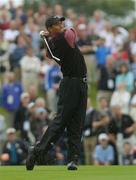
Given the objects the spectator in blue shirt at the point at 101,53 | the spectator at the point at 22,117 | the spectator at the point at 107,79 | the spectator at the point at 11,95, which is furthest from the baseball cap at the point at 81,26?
the spectator at the point at 22,117

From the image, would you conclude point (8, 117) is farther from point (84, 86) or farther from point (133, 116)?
point (84, 86)

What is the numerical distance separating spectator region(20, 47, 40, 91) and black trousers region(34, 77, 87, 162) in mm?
11687

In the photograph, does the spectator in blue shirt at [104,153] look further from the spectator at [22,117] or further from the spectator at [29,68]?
the spectator at [29,68]

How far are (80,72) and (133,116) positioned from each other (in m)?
9.61

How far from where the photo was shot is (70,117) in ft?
43.1

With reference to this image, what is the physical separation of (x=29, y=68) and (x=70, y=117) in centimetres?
1189

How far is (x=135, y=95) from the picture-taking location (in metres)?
22.8

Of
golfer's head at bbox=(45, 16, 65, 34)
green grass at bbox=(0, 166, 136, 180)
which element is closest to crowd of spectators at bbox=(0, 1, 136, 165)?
green grass at bbox=(0, 166, 136, 180)

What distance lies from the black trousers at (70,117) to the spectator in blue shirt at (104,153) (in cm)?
762

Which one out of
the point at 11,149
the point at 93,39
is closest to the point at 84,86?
the point at 11,149

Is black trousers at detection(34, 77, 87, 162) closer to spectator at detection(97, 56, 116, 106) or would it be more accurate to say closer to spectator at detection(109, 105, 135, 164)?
spectator at detection(109, 105, 135, 164)

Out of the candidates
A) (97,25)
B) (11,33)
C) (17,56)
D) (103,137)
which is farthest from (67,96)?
(97,25)

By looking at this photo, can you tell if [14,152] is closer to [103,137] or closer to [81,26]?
[103,137]

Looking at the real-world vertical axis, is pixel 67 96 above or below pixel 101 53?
above
